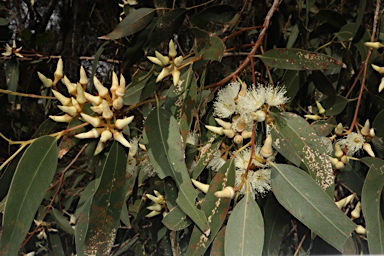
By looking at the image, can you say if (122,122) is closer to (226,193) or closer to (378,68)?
(226,193)

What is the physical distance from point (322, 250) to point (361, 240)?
0.57 ft

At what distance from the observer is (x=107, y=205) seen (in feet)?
2.59

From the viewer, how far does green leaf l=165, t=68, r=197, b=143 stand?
0.88 meters

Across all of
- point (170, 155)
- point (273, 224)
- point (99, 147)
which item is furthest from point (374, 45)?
point (99, 147)

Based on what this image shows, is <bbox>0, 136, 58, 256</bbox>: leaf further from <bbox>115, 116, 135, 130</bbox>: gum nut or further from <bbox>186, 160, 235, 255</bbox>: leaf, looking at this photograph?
<bbox>186, 160, 235, 255</bbox>: leaf

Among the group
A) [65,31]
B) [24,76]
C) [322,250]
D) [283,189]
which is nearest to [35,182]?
[283,189]

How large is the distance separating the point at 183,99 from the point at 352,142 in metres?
0.42

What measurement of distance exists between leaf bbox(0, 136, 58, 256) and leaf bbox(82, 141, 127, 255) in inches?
3.6

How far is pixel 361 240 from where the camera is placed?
4.00 ft

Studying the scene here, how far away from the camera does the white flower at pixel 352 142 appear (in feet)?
3.32

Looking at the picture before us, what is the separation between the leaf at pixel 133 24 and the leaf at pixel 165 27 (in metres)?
0.05

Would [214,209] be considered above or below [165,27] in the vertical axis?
below

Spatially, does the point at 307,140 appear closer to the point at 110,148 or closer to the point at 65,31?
the point at 110,148

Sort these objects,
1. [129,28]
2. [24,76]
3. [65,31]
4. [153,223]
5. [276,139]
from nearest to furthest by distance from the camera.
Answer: [276,139], [129,28], [153,223], [24,76], [65,31]
